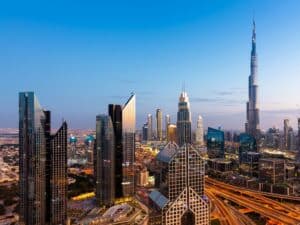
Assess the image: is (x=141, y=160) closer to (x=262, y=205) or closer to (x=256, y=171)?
Answer: (x=256, y=171)

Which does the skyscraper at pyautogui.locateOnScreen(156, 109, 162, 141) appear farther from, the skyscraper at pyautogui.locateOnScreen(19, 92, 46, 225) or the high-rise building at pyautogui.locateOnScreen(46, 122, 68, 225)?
the skyscraper at pyautogui.locateOnScreen(19, 92, 46, 225)

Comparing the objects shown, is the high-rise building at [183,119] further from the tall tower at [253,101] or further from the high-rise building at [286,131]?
the tall tower at [253,101]

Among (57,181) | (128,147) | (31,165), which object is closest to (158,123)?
(128,147)

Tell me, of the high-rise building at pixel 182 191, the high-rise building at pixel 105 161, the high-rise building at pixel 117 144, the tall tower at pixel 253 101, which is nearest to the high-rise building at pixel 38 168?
the high-rise building at pixel 105 161

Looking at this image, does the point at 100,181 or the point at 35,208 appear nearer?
the point at 35,208

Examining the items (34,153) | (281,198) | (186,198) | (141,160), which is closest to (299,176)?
(281,198)

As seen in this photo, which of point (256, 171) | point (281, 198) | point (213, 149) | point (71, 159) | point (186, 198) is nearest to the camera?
point (186, 198)

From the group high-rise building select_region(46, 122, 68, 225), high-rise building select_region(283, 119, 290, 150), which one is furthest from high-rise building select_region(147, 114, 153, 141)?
high-rise building select_region(46, 122, 68, 225)
